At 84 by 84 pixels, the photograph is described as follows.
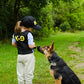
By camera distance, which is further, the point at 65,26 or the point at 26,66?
the point at 65,26

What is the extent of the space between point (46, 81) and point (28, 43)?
6.60 feet

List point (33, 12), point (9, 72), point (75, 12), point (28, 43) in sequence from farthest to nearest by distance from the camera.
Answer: point (75, 12) → point (33, 12) → point (9, 72) → point (28, 43)

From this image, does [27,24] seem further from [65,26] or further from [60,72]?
[65,26]

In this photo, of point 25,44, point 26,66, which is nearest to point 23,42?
point 25,44

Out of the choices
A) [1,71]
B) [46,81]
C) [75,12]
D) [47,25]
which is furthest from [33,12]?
[75,12]

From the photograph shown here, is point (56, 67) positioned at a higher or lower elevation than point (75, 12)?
lower

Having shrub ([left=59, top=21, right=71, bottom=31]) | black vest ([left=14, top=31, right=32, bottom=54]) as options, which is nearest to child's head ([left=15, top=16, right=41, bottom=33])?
black vest ([left=14, top=31, right=32, bottom=54])

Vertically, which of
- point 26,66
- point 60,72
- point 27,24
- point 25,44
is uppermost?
point 27,24

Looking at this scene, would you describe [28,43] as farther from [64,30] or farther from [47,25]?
[64,30]

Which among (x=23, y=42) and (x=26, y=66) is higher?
(x=23, y=42)

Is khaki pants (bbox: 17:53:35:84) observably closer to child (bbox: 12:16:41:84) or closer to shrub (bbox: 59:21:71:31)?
child (bbox: 12:16:41:84)

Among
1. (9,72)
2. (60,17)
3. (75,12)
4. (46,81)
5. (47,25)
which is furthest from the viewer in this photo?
(60,17)

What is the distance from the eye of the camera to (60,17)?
40656 millimetres

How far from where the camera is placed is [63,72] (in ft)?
12.4
